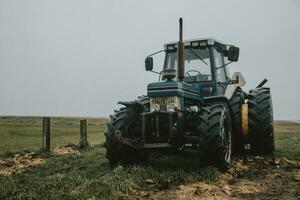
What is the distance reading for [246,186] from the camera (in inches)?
280

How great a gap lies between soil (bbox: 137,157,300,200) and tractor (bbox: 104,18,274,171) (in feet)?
1.68

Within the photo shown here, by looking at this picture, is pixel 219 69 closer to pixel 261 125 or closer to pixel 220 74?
pixel 220 74

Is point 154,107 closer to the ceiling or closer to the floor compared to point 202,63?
closer to the floor

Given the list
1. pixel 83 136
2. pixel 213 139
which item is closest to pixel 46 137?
pixel 83 136

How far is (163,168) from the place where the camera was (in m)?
8.66

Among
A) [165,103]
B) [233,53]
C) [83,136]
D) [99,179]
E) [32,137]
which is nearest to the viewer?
[99,179]

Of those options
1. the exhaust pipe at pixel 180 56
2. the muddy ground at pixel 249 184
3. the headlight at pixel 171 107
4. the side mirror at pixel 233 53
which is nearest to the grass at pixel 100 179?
the muddy ground at pixel 249 184

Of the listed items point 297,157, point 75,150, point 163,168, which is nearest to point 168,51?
point 163,168

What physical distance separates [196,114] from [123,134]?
63.0 inches

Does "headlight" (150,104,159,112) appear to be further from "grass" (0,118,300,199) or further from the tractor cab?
"grass" (0,118,300,199)

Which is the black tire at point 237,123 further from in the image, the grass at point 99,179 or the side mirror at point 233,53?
the grass at point 99,179

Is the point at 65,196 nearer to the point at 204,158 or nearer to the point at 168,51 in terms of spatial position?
the point at 204,158

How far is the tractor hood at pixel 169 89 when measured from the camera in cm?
895

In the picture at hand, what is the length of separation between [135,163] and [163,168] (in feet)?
2.66
